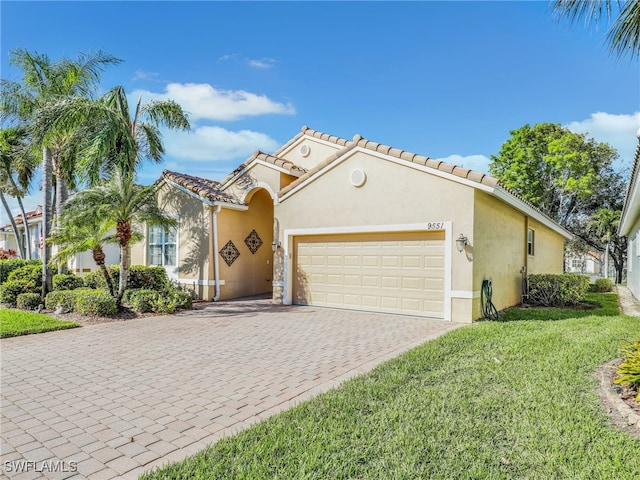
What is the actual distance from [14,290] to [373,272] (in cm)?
1172

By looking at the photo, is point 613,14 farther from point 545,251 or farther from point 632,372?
point 545,251

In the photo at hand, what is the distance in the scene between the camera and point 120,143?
12.9m

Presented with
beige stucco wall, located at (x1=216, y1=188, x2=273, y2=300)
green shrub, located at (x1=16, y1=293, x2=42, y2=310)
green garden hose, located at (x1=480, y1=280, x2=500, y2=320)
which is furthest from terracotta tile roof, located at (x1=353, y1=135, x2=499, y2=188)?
green shrub, located at (x1=16, y1=293, x2=42, y2=310)

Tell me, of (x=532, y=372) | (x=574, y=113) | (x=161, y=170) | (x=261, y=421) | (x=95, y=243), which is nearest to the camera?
(x=261, y=421)

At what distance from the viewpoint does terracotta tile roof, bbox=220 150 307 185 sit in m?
14.1

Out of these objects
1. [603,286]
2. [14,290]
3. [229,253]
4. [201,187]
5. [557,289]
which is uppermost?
[201,187]

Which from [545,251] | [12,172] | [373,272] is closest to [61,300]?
[373,272]

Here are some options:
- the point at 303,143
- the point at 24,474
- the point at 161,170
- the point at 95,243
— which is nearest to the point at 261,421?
the point at 24,474

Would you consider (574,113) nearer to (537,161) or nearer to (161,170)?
(537,161)

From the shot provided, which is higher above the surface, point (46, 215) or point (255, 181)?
point (255, 181)

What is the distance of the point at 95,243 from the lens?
11258mm

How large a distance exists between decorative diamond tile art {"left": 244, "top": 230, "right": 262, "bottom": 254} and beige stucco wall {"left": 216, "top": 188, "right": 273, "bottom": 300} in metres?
0.12

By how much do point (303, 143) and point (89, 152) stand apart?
8.87 meters

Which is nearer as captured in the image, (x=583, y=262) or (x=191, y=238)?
(x=191, y=238)
